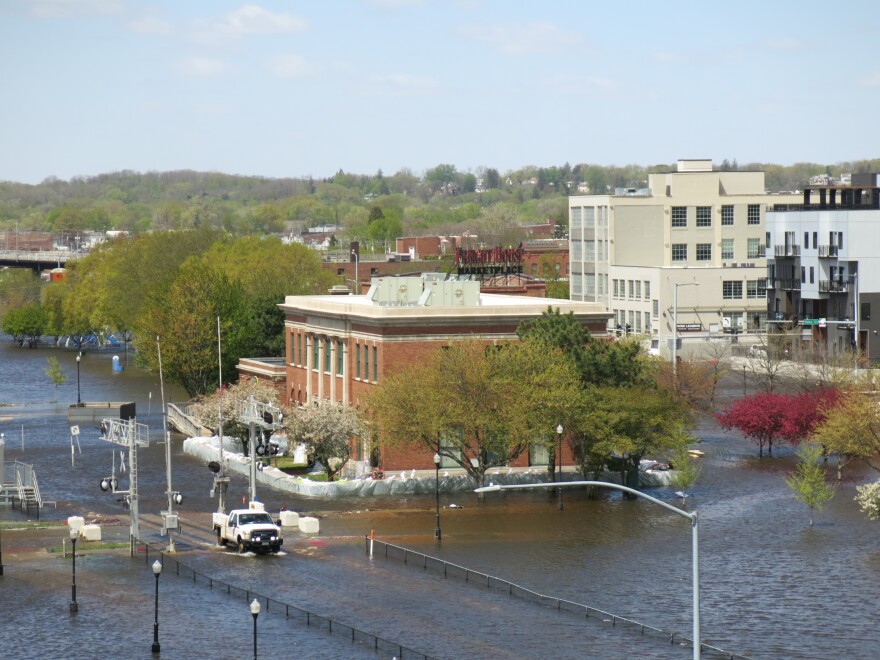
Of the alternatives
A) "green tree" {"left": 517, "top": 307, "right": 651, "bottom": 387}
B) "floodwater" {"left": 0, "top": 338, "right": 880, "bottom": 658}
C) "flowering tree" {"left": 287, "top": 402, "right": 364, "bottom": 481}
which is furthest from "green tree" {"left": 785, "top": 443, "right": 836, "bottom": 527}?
"flowering tree" {"left": 287, "top": 402, "right": 364, "bottom": 481}

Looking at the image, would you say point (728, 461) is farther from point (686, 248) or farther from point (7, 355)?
point (7, 355)

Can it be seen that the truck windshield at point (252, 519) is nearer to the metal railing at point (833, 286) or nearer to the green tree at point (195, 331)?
the green tree at point (195, 331)

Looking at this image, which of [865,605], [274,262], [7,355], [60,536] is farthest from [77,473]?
[7,355]

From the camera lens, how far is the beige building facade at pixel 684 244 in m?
144

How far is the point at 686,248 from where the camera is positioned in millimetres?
153625

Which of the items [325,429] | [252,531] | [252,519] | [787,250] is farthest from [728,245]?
[252,531]

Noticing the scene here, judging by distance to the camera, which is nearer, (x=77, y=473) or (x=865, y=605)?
(x=865, y=605)

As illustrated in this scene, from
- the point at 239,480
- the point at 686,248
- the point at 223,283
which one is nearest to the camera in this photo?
the point at 239,480

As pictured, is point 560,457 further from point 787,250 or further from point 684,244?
point 684,244

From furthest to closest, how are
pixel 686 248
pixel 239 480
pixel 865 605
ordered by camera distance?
1. pixel 686 248
2. pixel 239 480
3. pixel 865 605

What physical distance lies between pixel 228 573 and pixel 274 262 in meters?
105

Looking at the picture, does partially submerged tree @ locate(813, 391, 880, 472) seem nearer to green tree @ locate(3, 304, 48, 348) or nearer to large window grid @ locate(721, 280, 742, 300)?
large window grid @ locate(721, 280, 742, 300)

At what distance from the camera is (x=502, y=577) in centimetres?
5716

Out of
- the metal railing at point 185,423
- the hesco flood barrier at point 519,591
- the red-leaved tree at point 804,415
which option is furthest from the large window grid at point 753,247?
the hesco flood barrier at point 519,591
